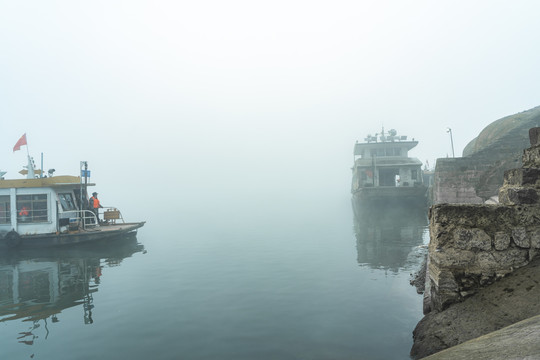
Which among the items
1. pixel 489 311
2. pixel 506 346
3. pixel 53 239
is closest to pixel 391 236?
pixel 489 311

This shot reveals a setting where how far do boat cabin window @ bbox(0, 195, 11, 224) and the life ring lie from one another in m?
0.88

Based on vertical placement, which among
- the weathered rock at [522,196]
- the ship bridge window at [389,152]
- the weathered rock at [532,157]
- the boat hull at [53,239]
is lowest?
the boat hull at [53,239]

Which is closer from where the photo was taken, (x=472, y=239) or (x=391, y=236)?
(x=472, y=239)

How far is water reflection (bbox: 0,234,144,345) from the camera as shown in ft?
26.3

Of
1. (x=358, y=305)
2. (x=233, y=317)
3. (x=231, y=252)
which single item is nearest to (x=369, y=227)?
(x=231, y=252)

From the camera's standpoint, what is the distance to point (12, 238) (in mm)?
16156

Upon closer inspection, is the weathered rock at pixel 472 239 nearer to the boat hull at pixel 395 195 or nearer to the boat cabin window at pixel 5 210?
the boat cabin window at pixel 5 210

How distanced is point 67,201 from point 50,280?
7.81 meters

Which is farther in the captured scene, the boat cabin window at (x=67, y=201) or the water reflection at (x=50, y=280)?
the boat cabin window at (x=67, y=201)

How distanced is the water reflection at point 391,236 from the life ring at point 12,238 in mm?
16581

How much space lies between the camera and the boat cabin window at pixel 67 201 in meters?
17.5

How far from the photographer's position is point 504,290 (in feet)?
11.7

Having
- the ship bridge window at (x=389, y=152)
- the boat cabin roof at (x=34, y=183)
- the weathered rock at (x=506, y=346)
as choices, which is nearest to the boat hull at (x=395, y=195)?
the ship bridge window at (x=389, y=152)

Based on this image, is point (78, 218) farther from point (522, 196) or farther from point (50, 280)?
point (522, 196)
